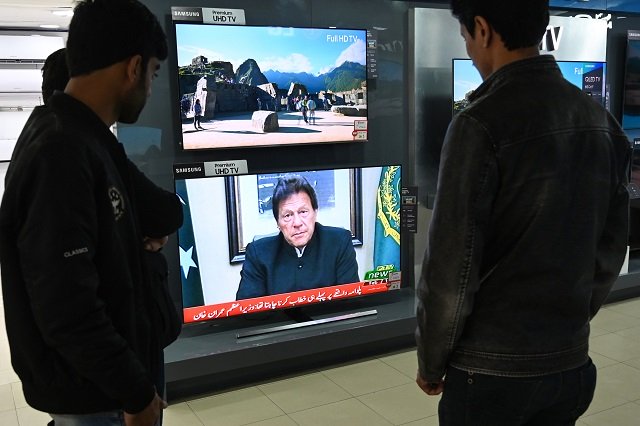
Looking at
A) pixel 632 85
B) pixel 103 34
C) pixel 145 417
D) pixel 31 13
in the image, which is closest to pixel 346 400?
pixel 145 417

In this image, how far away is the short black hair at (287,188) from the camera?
3.29m

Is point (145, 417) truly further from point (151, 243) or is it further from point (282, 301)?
point (282, 301)

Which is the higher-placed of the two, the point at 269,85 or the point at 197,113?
the point at 269,85

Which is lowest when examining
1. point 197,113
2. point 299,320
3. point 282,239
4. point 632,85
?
point 299,320

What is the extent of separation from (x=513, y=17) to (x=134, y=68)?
79cm

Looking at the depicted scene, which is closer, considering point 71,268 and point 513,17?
point 71,268

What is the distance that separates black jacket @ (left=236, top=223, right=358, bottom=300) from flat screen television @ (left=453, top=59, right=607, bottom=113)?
3.76 ft

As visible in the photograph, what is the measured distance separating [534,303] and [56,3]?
5292 mm

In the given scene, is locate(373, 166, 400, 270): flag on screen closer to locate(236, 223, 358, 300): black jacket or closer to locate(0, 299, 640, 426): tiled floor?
locate(236, 223, 358, 300): black jacket

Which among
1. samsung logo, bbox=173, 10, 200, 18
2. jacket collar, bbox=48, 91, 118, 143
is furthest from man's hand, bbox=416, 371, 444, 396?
samsung logo, bbox=173, 10, 200, 18

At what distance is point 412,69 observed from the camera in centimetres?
377

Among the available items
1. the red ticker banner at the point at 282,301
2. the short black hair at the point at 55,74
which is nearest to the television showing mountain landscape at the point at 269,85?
the red ticker banner at the point at 282,301

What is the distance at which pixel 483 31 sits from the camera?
52.6 inches

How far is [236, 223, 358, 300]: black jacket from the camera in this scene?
10.8 ft
